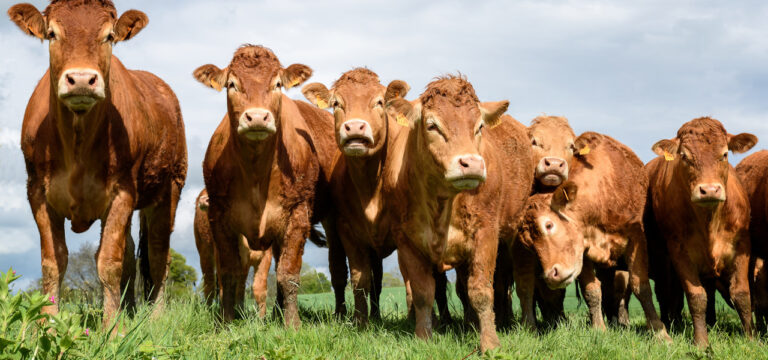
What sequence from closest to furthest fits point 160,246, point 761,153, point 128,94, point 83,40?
point 83,40, point 128,94, point 160,246, point 761,153

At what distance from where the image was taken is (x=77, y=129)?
18.3 ft

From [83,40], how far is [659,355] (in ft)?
17.5

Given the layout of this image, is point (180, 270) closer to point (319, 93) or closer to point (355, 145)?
point (319, 93)

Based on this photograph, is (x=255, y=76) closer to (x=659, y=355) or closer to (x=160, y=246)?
(x=160, y=246)

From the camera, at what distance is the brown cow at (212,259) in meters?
9.03

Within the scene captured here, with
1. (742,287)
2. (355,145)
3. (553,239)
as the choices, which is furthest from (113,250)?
(742,287)

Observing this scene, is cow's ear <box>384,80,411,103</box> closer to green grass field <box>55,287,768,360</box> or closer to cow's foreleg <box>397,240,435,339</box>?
cow's foreleg <box>397,240,435,339</box>

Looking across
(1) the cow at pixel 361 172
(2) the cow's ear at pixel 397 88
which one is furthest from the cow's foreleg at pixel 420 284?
(2) the cow's ear at pixel 397 88

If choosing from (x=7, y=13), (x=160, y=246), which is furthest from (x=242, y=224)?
(x=7, y=13)

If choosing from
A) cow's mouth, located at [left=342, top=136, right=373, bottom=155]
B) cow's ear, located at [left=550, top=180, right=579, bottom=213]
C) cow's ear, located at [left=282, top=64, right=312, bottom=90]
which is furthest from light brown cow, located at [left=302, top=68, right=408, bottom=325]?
cow's ear, located at [left=550, top=180, right=579, bottom=213]

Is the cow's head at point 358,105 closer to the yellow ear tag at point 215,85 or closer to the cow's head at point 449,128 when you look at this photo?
the cow's head at point 449,128

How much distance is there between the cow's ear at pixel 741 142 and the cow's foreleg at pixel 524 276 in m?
2.53

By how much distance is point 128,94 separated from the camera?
20.5 feet

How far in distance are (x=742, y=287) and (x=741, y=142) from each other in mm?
1578
